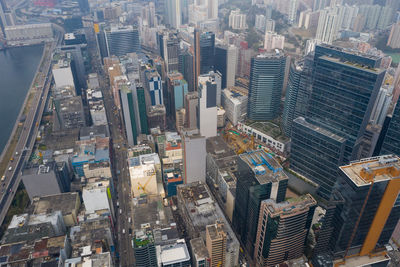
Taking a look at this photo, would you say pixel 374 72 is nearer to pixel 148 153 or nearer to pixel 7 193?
pixel 148 153

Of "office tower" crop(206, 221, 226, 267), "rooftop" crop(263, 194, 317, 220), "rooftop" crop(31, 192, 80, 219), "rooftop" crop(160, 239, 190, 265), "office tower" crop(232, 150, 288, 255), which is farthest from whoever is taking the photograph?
"rooftop" crop(31, 192, 80, 219)

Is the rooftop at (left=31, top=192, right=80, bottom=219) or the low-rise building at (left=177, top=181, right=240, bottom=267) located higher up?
the low-rise building at (left=177, top=181, right=240, bottom=267)

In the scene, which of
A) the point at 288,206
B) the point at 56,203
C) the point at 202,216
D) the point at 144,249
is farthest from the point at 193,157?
the point at 56,203

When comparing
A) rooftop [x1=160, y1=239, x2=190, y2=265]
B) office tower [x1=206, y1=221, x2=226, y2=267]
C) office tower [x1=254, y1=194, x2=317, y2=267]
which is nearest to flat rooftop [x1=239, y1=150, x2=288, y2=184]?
office tower [x1=254, y1=194, x2=317, y2=267]

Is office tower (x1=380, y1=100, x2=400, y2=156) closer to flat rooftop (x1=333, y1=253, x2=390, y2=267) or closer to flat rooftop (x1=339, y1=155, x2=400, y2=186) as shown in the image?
flat rooftop (x1=339, y1=155, x2=400, y2=186)

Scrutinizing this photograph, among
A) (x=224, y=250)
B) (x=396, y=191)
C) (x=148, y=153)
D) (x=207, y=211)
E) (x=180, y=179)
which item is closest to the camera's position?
(x=396, y=191)

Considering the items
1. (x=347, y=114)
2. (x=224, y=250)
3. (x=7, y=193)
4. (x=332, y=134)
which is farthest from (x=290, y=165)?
(x=7, y=193)

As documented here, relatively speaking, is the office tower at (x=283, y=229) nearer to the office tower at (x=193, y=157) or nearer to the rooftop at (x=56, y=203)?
the office tower at (x=193, y=157)
